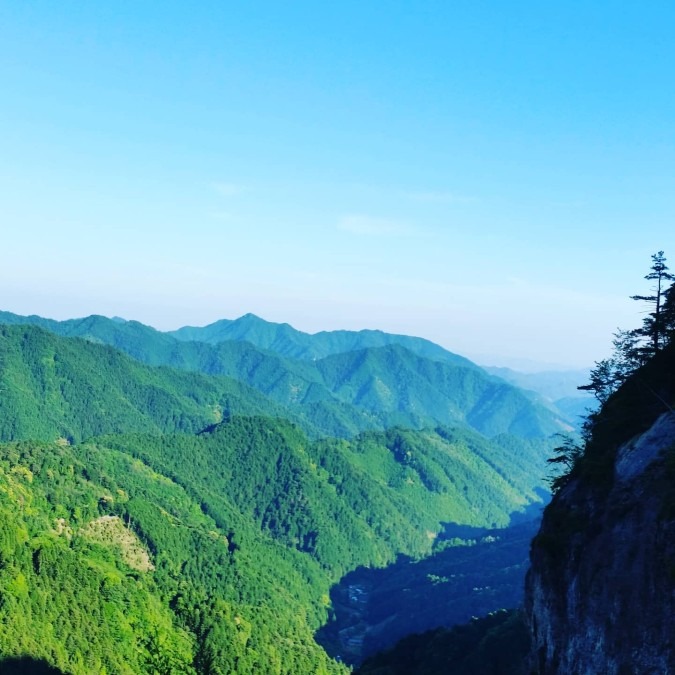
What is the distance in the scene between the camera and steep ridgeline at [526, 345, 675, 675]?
53.0 meters

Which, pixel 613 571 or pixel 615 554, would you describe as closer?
pixel 613 571

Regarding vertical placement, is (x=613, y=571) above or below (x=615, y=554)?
below

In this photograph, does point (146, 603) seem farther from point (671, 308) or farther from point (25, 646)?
point (671, 308)

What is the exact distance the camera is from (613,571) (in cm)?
5841

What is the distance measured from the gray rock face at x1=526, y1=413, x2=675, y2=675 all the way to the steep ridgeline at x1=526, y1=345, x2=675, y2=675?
4.0 inches

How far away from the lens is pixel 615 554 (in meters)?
59.2

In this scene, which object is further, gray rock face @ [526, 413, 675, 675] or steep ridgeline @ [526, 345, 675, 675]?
steep ridgeline @ [526, 345, 675, 675]

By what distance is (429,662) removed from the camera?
139625 millimetres

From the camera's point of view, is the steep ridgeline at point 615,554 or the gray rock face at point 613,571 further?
the steep ridgeline at point 615,554

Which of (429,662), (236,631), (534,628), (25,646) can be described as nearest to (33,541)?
(25,646)

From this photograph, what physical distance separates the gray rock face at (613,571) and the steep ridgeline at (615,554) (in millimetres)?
102

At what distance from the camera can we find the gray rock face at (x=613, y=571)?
172 feet

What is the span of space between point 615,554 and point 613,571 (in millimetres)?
1620

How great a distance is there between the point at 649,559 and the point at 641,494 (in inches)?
301
